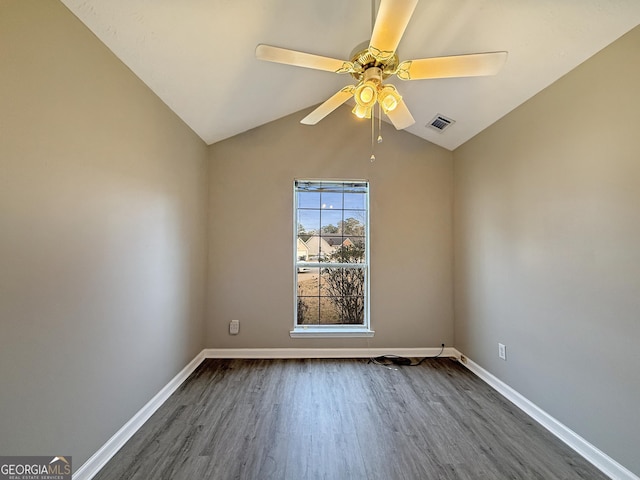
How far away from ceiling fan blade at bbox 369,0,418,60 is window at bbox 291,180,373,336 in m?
1.92

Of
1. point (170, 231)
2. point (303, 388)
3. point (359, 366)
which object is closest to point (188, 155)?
point (170, 231)

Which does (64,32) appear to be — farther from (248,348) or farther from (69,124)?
(248,348)

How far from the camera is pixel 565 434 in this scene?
1785 millimetres

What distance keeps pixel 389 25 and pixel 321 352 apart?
292 cm

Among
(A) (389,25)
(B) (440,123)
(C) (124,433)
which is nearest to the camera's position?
(A) (389,25)

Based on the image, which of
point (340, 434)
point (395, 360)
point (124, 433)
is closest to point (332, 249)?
point (395, 360)

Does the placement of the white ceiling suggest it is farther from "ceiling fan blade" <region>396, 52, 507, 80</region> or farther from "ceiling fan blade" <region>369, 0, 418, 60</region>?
"ceiling fan blade" <region>369, 0, 418, 60</region>

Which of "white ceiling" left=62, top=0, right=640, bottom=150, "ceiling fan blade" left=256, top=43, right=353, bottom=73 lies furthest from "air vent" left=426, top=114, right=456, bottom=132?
"ceiling fan blade" left=256, top=43, right=353, bottom=73

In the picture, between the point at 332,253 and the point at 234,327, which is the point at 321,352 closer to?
the point at 234,327

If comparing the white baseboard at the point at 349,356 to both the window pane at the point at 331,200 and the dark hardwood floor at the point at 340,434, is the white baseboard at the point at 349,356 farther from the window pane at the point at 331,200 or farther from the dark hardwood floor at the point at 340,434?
the window pane at the point at 331,200

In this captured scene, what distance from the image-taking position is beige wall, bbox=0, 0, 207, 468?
3.66ft

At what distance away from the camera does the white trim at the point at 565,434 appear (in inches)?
59.3

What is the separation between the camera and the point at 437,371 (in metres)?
2.79

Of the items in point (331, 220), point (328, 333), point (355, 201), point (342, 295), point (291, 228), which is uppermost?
point (355, 201)
